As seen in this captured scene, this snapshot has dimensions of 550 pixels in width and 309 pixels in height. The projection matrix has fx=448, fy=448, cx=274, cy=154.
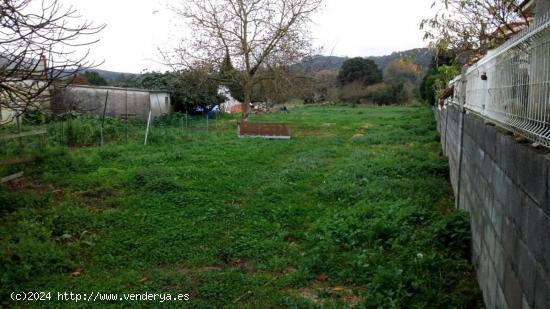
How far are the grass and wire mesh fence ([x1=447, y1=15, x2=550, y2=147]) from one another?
1.56 meters

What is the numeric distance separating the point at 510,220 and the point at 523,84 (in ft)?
2.75

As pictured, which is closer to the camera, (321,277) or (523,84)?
(523,84)

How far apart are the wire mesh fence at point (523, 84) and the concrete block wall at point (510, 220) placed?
113 mm

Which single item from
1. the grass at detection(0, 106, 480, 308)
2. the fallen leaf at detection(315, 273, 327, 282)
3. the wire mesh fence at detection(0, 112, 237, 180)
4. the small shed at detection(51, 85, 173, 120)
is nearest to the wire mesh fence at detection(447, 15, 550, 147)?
the grass at detection(0, 106, 480, 308)

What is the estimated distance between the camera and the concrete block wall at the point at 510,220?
2004mm

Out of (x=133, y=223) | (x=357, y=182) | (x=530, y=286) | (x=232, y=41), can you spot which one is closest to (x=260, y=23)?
(x=232, y=41)

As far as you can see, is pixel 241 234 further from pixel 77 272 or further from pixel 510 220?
pixel 510 220

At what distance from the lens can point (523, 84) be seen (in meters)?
2.76

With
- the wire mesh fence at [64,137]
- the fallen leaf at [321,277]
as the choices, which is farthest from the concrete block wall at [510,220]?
the wire mesh fence at [64,137]

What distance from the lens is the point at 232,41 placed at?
67.6 feet

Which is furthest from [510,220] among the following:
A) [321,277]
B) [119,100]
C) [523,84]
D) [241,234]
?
[119,100]

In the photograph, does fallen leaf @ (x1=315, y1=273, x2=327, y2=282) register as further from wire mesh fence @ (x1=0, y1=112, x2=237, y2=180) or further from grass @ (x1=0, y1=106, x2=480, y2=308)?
wire mesh fence @ (x1=0, y1=112, x2=237, y2=180)

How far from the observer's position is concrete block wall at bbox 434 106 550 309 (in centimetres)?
200

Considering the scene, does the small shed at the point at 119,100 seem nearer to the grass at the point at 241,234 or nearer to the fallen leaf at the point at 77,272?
the grass at the point at 241,234
